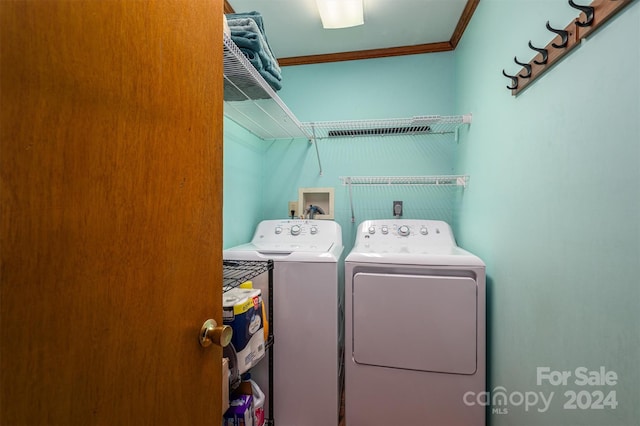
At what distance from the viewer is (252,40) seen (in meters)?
1.22

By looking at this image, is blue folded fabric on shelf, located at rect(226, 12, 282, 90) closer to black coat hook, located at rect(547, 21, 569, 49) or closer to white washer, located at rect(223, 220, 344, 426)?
white washer, located at rect(223, 220, 344, 426)

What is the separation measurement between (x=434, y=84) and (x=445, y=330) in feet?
5.82

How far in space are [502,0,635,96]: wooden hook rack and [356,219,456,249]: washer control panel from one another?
949 millimetres

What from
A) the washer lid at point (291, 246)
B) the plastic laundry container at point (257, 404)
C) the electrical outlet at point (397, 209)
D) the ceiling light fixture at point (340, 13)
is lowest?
the plastic laundry container at point (257, 404)

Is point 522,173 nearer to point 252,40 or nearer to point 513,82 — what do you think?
point 513,82

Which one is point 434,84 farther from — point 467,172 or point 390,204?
point 390,204

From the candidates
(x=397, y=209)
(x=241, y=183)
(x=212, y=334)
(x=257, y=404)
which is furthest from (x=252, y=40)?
(x=257, y=404)

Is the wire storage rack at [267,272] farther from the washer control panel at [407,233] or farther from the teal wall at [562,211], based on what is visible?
the teal wall at [562,211]

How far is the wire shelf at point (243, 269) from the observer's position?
1267 mm

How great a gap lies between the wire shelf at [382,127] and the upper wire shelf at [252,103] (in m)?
0.14

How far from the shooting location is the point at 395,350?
1.37 m

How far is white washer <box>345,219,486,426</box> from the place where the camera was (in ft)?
4.29

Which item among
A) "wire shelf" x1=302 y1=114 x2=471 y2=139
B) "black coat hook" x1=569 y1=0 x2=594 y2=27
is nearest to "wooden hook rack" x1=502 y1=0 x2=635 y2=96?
"black coat hook" x1=569 y1=0 x2=594 y2=27

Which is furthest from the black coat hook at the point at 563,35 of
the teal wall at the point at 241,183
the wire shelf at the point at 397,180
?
the teal wall at the point at 241,183
